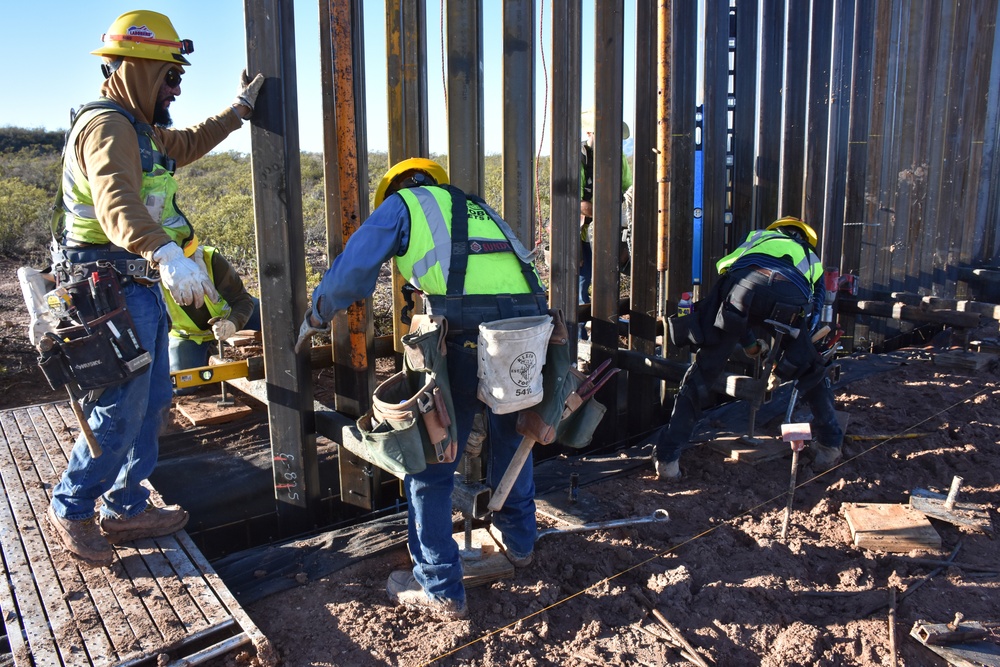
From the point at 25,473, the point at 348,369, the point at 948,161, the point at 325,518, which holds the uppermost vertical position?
the point at 948,161

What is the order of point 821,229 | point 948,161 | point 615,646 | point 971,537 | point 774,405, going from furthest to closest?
point 948,161 < point 821,229 < point 774,405 < point 971,537 < point 615,646

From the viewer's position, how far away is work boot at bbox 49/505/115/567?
3.03 metres

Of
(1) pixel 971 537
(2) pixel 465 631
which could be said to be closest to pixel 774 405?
(1) pixel 971 537

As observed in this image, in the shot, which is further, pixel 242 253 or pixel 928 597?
pixel 242 253

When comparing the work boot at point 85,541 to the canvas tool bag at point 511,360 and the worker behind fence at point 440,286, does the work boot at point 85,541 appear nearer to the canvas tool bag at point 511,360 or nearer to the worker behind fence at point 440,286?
the worker behind fence at point 440,286

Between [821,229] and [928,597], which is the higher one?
[821,229]

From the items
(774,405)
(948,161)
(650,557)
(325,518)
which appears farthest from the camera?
(948,161)

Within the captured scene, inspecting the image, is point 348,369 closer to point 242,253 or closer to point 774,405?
point 774,405

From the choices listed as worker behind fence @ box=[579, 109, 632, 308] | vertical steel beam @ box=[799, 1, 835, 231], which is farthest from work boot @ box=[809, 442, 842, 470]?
vertical steel beam @ box=[799, 1, 835, 231]

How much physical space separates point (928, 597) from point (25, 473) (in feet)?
14.2

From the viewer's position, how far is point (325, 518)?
14.0ft

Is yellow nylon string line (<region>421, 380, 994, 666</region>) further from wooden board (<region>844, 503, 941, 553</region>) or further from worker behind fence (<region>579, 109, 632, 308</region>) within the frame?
worker behind fence (<region>579, 109, 632, 308</region>)

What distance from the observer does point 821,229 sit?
731 cm

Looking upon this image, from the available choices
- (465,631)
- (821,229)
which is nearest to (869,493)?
(465,631)
